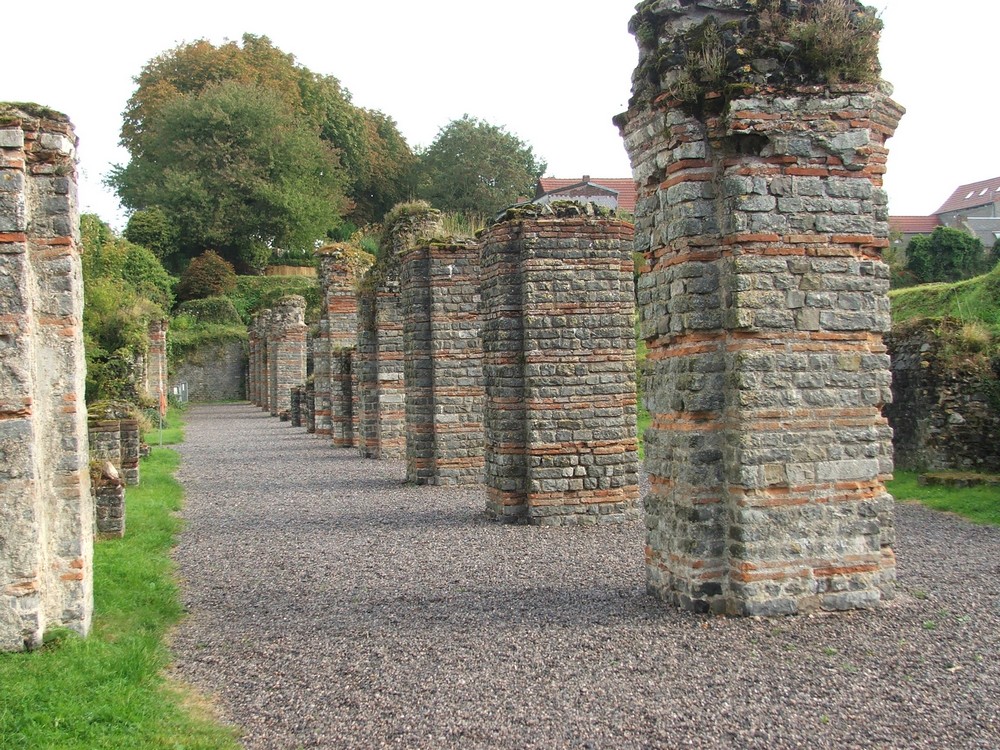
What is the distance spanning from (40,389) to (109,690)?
2.04 meters

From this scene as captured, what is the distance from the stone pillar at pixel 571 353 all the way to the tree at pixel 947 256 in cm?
2264

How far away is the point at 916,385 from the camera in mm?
14211

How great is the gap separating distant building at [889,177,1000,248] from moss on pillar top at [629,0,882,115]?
156 feet

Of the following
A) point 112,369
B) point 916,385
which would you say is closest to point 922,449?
point 916,385

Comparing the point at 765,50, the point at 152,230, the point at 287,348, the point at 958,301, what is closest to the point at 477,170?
the point at 152,230

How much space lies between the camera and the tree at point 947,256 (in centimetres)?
3055

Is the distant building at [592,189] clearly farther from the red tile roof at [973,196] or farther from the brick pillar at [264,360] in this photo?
the red tile roof at [973,196]

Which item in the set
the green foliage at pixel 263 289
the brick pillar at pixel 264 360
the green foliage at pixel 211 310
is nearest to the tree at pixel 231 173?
the green foliage at pixel 263 289

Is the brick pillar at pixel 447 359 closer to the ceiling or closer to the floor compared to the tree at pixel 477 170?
closer to the floor

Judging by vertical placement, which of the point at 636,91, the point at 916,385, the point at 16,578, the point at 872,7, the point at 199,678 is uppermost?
the point at 872,7

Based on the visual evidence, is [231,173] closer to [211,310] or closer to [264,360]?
[211,310]

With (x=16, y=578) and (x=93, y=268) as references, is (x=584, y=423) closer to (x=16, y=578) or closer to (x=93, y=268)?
(x=16, y=578)

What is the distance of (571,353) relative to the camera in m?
11.5

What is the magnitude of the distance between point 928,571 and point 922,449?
6.62 meters
